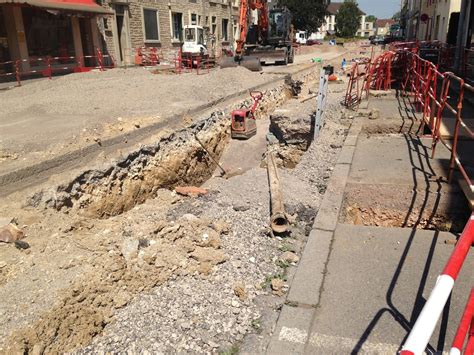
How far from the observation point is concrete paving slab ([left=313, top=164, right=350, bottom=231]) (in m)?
4.99

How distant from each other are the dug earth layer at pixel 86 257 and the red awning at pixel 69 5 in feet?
50.3

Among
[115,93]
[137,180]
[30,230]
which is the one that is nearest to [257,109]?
[115,93]

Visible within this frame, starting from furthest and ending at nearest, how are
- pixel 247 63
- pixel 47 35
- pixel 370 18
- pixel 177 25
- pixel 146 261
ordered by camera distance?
1. pixel 370 18
2. pixel 177 25
3. pixel 247 63
4. pixel 47 35
5. pixel 146 261

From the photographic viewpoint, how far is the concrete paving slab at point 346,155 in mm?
6931

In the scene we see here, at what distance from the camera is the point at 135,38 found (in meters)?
27.1

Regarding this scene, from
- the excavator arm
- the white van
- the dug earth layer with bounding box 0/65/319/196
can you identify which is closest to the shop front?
the excavator arm

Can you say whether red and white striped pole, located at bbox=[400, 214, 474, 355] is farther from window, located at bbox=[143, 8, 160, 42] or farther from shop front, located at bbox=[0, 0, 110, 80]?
window, located at bbox=[143, 8, 160, 42]

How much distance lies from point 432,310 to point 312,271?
255cm

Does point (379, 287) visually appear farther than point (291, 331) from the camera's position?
Yes

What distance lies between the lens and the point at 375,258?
4.31m

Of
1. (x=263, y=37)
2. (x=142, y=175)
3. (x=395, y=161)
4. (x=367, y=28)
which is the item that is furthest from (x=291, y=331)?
(x=367, y=28)

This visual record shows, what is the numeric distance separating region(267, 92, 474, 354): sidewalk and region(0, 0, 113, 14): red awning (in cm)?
1752

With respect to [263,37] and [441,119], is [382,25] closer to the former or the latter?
[263,37]

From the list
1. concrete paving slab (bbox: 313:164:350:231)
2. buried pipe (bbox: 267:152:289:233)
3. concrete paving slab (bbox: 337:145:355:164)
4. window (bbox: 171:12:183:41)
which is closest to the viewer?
concrete paving slab (bbox: 313:164:350:231)
